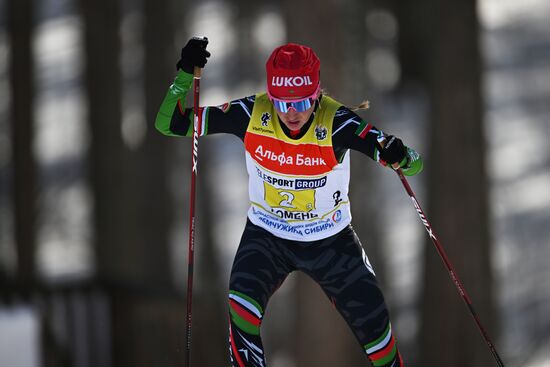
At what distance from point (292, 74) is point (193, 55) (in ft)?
1.56

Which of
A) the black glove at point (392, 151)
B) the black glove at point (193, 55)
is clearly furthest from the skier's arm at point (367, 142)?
the black glove at point (193, 55)

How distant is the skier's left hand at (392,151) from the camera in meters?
3.68

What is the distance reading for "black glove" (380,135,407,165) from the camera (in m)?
3.68

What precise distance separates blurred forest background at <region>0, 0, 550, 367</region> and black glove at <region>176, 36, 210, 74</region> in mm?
4163

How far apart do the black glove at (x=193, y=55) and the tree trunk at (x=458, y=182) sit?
5.34m

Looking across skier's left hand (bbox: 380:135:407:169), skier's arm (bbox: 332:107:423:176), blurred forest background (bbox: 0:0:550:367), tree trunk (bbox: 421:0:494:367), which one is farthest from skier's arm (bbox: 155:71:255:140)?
tree trunk (bbox: 421:0:494:367)

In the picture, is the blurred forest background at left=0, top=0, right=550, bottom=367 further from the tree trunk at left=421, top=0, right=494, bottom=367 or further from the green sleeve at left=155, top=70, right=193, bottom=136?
the green sleeve at left=155, top=70, right=193, bottom=136

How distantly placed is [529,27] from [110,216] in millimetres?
7405

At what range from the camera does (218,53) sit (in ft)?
71.9

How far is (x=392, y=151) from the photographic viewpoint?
12.1 ft

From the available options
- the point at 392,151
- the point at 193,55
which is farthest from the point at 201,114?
the point at 392,151

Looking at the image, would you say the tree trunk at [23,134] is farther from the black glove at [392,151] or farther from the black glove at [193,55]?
the black glove at [392,151]

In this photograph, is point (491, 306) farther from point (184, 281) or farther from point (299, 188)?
point (184, 281)

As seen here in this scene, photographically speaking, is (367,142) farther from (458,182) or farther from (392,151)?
(458,182)
